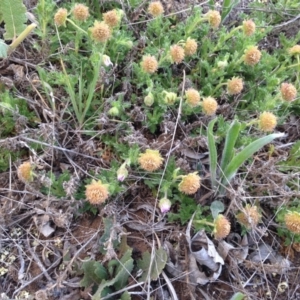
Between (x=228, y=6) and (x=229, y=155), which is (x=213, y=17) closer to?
(x=228, y=6)

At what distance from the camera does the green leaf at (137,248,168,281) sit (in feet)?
5.02

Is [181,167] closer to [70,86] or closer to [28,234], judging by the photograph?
[70,86]

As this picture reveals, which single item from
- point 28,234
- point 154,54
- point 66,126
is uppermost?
point 154,54

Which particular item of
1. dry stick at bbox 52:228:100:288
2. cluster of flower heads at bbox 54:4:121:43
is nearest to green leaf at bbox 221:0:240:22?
cluster of flower heads at bbox 54:4:121:43

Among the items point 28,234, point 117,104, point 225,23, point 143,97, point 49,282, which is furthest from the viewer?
point 225,23

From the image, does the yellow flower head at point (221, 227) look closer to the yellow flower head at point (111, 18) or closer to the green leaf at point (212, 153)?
the green leaf at point (212, 153)

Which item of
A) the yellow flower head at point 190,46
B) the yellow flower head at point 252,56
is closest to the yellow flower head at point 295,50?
the yellow flower head at point 252,56

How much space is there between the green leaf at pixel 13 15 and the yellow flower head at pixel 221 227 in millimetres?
1183

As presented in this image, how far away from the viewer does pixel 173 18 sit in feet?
7.06

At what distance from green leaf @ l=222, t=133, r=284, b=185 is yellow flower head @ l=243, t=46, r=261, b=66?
52 cm

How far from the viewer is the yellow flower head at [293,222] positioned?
160cm

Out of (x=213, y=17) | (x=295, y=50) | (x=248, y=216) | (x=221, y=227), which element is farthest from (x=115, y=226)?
(x=295, y=50)

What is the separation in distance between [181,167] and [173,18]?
2.74 feet

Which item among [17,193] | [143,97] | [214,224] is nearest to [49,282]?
[17,193]
